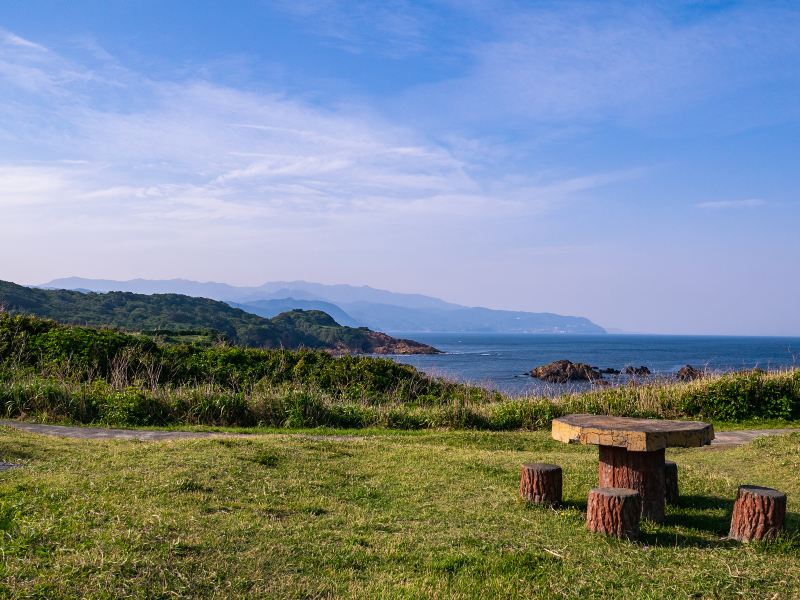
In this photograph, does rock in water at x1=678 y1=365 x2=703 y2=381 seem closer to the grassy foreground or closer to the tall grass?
the tall grass

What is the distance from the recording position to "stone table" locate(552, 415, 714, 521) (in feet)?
22.3

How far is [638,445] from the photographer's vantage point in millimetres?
6723

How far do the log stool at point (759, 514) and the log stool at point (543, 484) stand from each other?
173 cm

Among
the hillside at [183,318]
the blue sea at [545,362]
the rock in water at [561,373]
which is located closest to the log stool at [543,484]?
the blue sea at [545,362]

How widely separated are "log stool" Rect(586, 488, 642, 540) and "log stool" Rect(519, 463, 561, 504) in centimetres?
96

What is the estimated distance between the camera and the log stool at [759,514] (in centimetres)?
625

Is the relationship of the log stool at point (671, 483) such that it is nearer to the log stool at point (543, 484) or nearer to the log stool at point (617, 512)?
the log stool at point (543, 484)

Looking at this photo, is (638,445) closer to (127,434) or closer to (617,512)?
(617,512)

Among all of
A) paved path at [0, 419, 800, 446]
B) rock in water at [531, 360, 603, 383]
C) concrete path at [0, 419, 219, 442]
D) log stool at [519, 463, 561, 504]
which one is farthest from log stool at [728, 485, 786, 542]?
rock in water at [531, 360, 603, 383]

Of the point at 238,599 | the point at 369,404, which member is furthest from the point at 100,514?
the point at 369,404

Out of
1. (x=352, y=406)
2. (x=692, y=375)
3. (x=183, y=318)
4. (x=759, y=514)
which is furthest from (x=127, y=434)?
(x=183, y=318)

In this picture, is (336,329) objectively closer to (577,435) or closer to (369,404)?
(369,404)

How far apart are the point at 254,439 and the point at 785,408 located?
12.6 metres

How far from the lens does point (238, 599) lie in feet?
15.8
